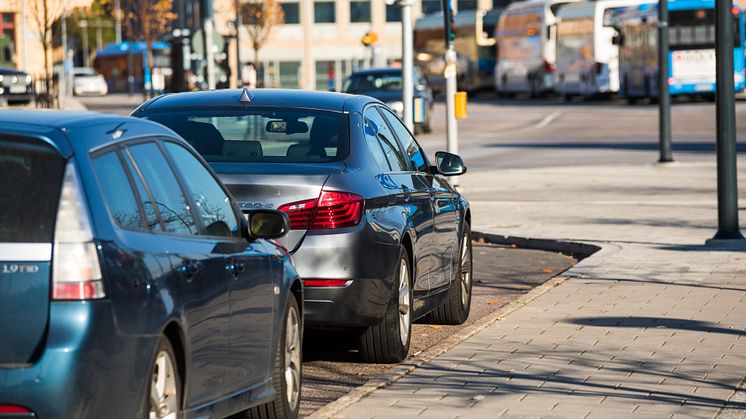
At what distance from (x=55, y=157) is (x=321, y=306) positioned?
11.2 feet

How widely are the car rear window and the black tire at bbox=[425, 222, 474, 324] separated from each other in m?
5.57

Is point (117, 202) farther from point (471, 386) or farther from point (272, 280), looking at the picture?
point (471, 386)

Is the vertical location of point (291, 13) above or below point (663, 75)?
above

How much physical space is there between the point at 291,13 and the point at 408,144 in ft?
Answer: 335

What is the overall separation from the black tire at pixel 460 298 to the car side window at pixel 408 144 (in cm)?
72

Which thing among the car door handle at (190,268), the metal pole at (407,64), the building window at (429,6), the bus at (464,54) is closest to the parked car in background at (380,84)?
the metal pole at (407,64)

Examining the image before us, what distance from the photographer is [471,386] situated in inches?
307

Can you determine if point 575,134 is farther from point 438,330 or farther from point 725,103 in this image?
point 438,330

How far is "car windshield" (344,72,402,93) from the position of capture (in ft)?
131

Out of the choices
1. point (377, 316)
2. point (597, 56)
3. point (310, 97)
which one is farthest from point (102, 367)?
point (597, 56)

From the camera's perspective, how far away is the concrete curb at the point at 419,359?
7219 millimetres

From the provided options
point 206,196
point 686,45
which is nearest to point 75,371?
point 206,196

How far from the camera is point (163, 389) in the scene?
5.39m

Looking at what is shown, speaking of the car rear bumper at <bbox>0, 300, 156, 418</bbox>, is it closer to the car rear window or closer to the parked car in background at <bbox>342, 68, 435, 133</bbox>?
the car rear window
